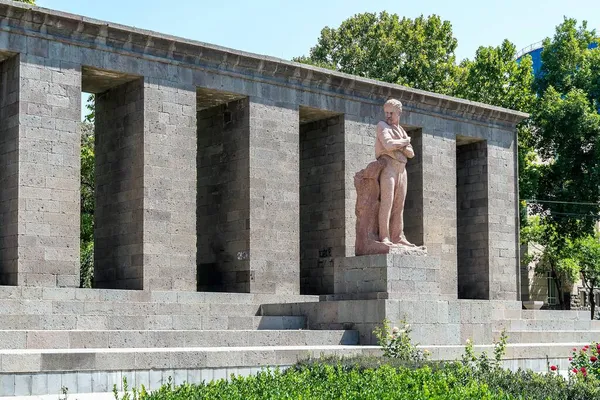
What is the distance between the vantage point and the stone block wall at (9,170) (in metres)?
21.0

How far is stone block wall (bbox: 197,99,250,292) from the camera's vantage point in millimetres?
24891

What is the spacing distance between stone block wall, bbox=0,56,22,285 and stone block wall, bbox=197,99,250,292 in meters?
5.87

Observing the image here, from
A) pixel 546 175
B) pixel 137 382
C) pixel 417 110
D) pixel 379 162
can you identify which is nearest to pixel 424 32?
pixel 546 175

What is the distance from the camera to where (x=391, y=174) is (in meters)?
20.5

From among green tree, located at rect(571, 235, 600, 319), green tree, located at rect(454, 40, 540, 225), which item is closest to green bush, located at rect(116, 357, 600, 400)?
green tree, located at rect(454, 40, 540, 225)

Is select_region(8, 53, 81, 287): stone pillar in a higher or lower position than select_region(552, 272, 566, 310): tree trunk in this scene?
higher

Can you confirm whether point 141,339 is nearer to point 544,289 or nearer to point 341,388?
point 341,388

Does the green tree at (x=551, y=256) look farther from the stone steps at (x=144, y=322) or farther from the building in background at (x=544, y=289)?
the stone steps at (x=144, y=322)

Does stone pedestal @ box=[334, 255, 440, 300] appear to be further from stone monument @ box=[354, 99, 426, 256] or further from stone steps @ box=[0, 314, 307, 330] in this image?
stone steps @ box=[0, 314, 307, 330]

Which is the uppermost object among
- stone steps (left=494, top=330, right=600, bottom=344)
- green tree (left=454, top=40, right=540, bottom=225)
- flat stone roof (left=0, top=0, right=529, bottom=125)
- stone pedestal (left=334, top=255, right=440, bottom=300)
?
green tree (left=454, top=40, right=540, bottom=225)

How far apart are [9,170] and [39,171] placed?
0.64 m

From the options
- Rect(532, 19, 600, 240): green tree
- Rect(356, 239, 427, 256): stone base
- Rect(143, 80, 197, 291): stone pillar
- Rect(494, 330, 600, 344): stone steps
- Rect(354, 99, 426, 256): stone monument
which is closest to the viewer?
Rect(356, 239, 427, 256): stone base

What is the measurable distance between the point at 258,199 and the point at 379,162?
503 centimetres

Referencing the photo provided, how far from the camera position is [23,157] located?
21.1 m
